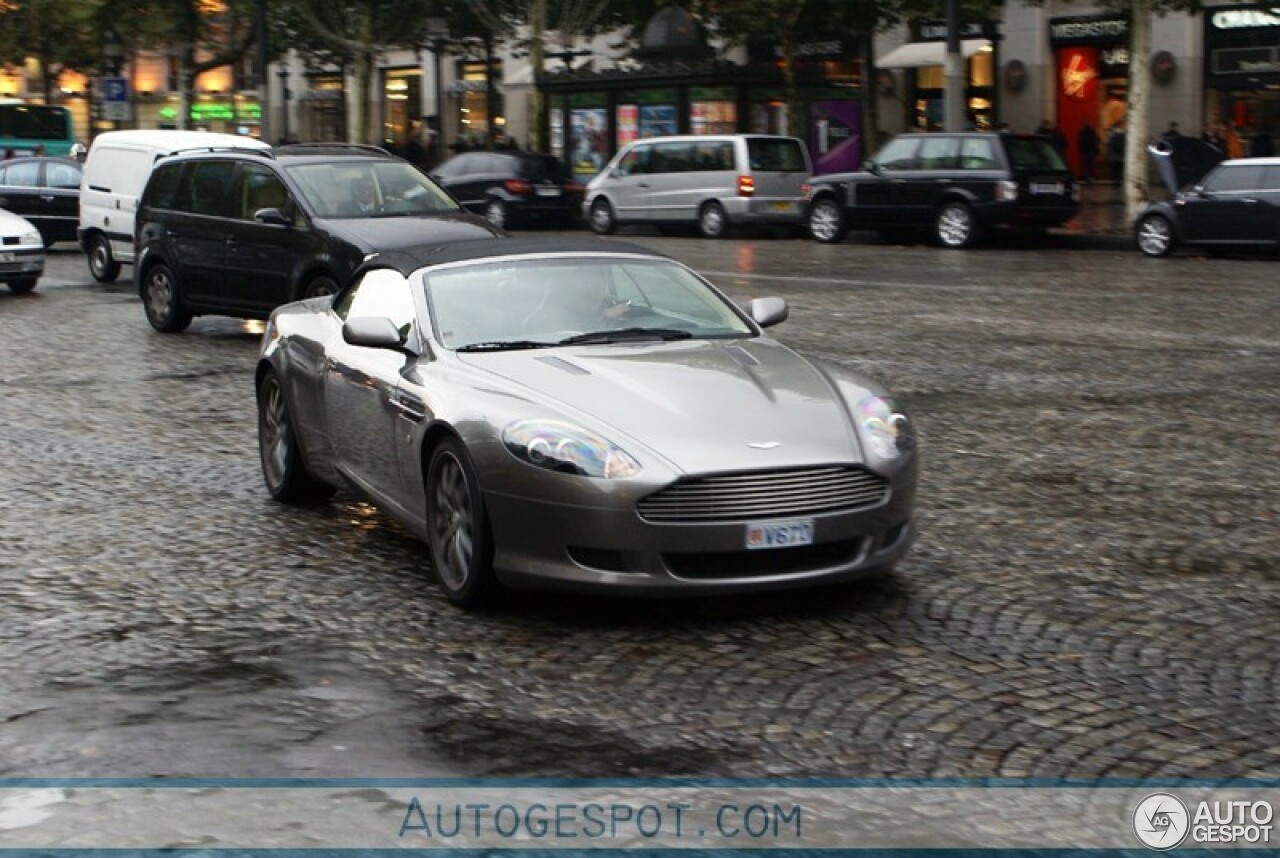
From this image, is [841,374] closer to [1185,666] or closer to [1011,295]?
[1185,666]

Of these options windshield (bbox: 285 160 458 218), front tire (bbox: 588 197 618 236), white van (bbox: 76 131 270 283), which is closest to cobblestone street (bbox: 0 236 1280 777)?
windshield (bbox: 285 160 458 218)

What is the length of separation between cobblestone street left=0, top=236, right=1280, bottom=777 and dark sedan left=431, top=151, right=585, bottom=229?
2390cm

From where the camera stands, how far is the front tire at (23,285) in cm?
2302

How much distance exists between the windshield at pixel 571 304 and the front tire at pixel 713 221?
23968 millimetres

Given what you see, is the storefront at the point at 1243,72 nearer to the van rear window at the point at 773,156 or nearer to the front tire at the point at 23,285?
the van rear window at the point at 773,156

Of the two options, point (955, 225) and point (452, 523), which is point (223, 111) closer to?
point (955, 225)

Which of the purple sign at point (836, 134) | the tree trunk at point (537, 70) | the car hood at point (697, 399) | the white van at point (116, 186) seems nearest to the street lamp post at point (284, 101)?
the tree trunk at point (537, 70)

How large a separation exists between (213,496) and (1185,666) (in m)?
5.05

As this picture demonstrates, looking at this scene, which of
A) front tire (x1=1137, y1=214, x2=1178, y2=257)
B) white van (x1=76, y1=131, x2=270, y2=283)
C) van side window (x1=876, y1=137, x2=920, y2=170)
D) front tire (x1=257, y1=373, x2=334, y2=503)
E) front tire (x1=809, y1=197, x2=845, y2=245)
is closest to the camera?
front tire (x1=257, y1=373, x2=334, y2=503)

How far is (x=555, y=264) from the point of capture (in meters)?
8.17

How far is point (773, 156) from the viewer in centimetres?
3222

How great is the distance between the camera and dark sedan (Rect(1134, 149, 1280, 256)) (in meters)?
24.6

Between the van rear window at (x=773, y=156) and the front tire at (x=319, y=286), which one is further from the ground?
the van rear window at (x=773, y=156)

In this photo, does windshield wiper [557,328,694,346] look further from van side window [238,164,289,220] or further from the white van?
the white van
